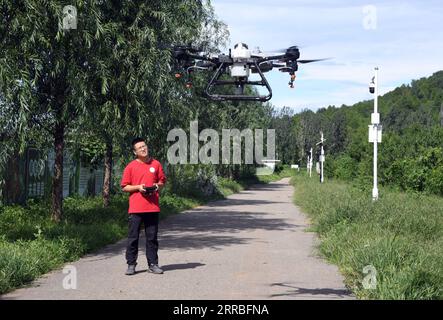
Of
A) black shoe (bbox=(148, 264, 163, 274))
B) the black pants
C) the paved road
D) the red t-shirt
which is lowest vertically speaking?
the paved road

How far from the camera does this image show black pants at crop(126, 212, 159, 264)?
340 inches

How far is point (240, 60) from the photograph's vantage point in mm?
6832

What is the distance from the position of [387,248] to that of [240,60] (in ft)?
11.0

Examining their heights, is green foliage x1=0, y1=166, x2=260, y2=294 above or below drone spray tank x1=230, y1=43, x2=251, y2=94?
below

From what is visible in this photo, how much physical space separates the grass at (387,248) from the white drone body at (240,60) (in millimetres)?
2835

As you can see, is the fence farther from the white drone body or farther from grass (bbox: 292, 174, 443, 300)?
the white drone body

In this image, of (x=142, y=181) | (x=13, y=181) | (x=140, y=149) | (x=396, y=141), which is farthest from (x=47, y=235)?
(x=396, y=141)

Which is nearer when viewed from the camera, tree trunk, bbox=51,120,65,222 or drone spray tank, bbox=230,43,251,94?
drone spray tank, bbox=230,43,251,94

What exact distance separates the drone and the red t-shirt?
1911 mm

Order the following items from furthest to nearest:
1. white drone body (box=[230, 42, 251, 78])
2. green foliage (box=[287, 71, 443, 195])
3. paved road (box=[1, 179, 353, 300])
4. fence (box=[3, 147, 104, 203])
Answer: green foliage (box=[287, 71, 443, 195]) < fence (box=[3, 147, 104, 203]) < paved road (box=[1, 179, 353, 300]) < white drone body (box=[230, 42, 251, 78])

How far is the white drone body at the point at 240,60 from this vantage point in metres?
6.76

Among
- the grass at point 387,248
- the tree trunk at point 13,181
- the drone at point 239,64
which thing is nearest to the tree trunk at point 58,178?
the tree trunk at point 13,181

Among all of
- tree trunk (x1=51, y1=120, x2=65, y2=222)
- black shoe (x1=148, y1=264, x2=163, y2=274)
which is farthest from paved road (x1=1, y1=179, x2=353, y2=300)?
tree trunk (x1=51, y1=120, x2=65, y2=222)

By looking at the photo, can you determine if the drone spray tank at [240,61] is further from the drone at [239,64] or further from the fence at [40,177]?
the fence at [40,177]
